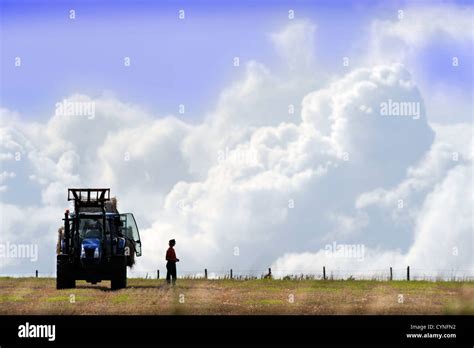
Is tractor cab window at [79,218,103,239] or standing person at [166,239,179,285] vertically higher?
tractor cab window at [79,218,103,239]

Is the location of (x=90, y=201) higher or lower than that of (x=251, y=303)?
higher

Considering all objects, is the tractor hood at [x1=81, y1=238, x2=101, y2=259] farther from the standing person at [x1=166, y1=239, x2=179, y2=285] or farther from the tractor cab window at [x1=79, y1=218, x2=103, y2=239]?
the standing person at [x1=166, y1=239, x2=179, y2=285]

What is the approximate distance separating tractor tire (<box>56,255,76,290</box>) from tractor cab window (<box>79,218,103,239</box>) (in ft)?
3.68

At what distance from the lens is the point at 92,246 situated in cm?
3938

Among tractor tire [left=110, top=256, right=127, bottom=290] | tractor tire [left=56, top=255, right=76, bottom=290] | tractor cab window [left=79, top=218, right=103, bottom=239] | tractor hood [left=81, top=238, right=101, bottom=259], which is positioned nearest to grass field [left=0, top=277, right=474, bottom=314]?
tractor tire [left=56, top=255, right=76, bottom=290]

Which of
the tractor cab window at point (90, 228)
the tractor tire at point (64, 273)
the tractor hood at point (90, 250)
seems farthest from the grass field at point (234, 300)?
the tractor cab window at point (90, 228)

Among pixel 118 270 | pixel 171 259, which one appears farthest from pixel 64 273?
pixel 171 259

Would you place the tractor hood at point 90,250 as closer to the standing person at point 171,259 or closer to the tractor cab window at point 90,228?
the tractor cab window at point 90,228

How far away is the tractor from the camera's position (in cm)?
3925

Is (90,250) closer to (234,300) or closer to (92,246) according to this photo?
(92,246)
